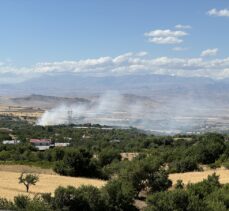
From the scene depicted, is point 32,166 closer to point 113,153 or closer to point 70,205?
point 113,153

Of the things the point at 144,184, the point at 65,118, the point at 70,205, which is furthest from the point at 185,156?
the point at 65,118

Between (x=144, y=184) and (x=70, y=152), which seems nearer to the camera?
(x=144, y=184)

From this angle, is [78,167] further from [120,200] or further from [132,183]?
[120,200]

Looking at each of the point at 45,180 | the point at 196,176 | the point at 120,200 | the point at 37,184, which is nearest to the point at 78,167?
the point at 45,180

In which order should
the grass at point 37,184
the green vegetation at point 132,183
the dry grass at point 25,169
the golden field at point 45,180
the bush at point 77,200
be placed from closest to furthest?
1. the green vegetation at point 132,183
2. the bush at point 77,200
3. the grass at point 37,184
4. the golden field at point 45,180
5. the dry grass at point 25,169

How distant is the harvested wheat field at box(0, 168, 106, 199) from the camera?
34950mm

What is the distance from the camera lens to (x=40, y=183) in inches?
1592

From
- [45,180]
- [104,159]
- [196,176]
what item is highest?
[45,180]

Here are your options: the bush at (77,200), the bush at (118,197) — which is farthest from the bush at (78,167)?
the bush at (77,200)

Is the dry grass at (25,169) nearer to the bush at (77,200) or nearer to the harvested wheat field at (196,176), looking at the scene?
the harvested wheat field at (196,176)

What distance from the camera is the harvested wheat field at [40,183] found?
34950mm

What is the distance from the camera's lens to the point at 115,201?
30750mm

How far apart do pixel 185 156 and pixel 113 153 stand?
8.43 meters

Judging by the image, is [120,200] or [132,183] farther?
[132,183]
